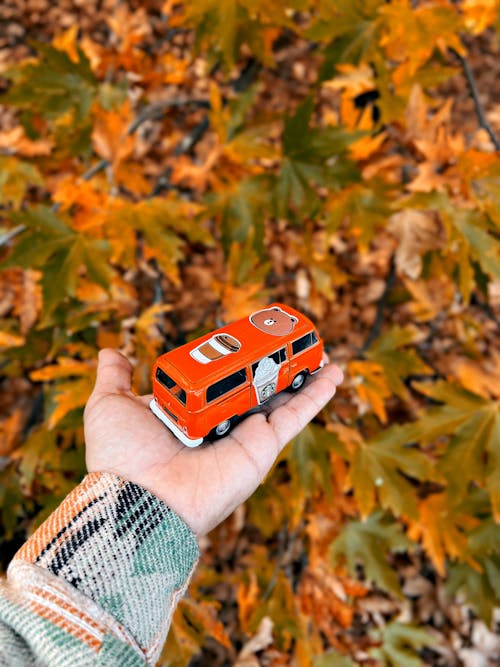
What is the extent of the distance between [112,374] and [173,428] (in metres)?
0.23

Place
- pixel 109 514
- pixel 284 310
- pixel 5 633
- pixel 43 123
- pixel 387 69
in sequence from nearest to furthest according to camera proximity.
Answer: pixel 5 633, pixel 109 514, pixel 284 310, pixel 387 69, pixel 43 123

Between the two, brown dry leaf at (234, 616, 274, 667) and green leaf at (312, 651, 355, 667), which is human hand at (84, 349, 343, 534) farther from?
green leaf at (312, 651, 355, 667)

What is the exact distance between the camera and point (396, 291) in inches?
106

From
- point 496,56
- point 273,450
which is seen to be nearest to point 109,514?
point 273,450

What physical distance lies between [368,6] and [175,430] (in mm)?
1581

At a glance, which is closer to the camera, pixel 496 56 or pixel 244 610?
pixel 244 610

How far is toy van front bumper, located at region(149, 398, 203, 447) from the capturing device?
110 centimetres

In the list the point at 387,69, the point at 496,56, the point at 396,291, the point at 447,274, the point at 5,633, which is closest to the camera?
the point at 5,633

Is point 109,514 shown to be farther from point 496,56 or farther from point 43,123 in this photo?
point 496,56

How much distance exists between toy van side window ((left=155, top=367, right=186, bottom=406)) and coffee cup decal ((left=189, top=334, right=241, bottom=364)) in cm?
7

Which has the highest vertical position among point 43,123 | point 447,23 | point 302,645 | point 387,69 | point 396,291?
point 447,23

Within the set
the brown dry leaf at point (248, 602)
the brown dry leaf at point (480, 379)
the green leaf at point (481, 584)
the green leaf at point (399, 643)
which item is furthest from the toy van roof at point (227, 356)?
the green leaf at point (399, 643)

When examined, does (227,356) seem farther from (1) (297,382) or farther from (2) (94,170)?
(2) (94,170)

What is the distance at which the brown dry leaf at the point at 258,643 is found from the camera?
184cm
